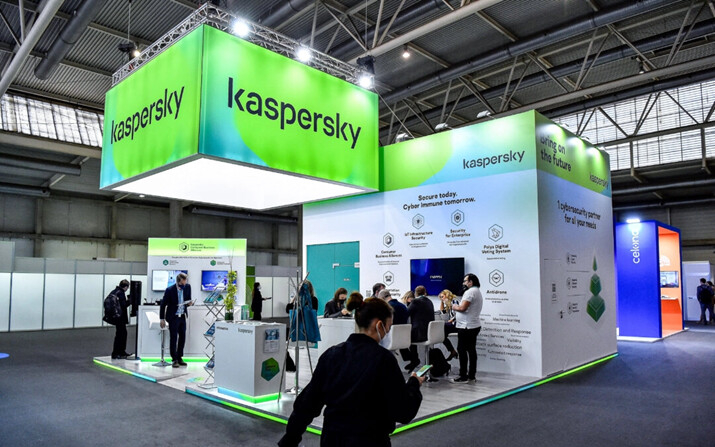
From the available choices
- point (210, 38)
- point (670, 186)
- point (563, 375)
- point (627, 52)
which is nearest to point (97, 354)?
point (210, 38)

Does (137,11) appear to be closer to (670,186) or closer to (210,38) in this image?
(210,38)

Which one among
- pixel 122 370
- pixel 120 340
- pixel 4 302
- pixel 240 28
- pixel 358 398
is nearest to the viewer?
pixel 358 398

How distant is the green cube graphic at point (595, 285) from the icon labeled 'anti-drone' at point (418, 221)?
2.83 m

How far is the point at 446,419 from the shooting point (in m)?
4.64

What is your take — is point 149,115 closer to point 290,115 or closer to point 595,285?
point 290,115

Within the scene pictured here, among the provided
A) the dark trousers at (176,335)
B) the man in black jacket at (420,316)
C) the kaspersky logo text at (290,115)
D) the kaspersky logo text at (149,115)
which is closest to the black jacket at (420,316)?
the man in black jacket at (420,316)

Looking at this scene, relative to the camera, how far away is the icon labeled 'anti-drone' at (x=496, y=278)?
6844 millimetres

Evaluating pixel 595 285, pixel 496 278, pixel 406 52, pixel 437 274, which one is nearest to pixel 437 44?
pixel 406 52

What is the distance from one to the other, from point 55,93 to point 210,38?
8.24 meters

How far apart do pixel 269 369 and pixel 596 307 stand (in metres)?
5.42

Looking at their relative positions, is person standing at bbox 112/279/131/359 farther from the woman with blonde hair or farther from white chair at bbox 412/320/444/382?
the woman with blonde hair

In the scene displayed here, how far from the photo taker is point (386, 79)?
1087 centimetres

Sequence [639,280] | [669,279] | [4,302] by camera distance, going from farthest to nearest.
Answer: [4,302] → [669,279] → [639,280]

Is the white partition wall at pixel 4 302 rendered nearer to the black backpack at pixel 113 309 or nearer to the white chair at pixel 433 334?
the black backpack at pixel 113 309
